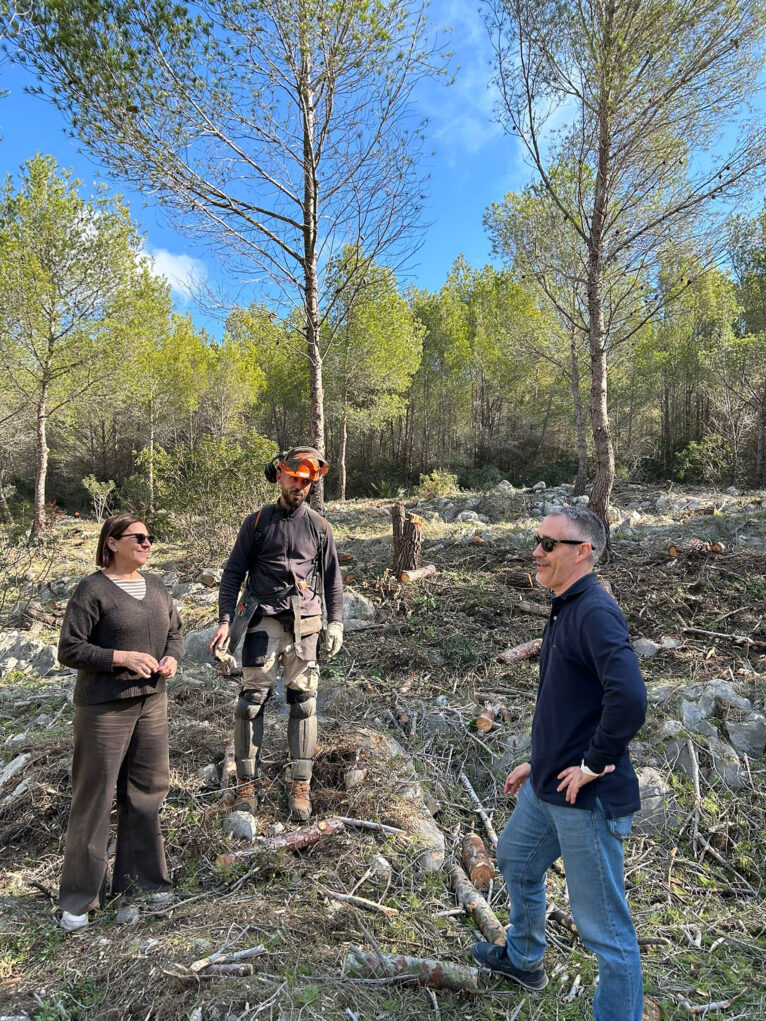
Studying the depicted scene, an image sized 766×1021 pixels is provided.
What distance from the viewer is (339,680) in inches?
176

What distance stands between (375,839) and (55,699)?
3084mm

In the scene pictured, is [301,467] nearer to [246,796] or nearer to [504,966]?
[246,796]

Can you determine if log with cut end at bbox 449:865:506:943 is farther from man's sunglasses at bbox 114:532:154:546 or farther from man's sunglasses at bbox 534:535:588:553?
man's sunglasses at bbox 114:532:154:546

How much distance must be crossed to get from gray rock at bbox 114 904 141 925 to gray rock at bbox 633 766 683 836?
2.42 m

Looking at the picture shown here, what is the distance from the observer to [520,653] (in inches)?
181

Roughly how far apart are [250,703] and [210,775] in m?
0.63

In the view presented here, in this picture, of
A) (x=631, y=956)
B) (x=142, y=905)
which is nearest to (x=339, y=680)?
(x=142, y=905)

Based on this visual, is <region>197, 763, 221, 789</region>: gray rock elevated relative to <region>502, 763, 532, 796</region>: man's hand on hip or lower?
lower

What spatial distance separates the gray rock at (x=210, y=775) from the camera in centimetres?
317

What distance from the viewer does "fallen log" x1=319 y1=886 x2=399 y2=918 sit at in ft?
7.59

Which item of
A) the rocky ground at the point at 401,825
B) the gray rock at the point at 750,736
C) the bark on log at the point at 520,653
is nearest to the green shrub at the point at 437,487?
the rocky ground at the point at 401,825

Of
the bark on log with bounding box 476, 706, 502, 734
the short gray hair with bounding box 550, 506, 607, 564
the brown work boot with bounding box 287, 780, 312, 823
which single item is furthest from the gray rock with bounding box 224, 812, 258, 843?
the short gray hair with bounding box 550, 506, 607, 564

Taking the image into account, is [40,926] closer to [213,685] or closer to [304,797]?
[304,797]

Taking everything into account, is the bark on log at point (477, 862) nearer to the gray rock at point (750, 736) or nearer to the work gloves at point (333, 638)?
the work gloves at point (333, 638)
